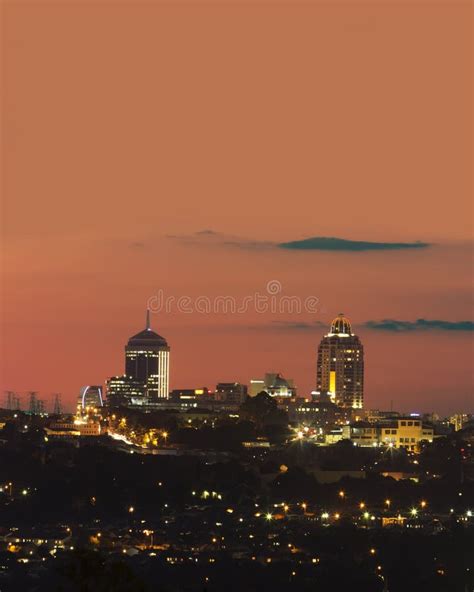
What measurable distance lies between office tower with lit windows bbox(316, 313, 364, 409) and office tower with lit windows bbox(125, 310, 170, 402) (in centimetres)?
1434

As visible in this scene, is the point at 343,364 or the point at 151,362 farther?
the point at 151,362

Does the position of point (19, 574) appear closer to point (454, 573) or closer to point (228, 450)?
point (454, 573)

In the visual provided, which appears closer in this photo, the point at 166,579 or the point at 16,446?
the point at 166,579

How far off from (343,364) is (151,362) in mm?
17174

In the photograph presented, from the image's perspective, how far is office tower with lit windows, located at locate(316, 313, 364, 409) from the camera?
131 meters

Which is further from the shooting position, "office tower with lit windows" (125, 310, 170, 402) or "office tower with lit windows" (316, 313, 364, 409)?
"office tower with lit windows" (125, 310, 170, 402)

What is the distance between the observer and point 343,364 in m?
132

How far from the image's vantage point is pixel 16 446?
8188 centimetres

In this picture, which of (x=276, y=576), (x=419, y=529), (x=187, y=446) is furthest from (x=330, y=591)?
(x=187, y=446)

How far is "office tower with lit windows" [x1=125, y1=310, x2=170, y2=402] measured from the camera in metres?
144

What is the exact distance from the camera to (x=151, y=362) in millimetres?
143750

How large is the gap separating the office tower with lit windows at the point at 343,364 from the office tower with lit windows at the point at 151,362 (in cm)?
1434

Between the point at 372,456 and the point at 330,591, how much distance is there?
36.8m

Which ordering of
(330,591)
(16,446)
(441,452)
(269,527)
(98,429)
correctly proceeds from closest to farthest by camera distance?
(330,591) → (269,527) → (16,446) → (441,452) → (98,429)
